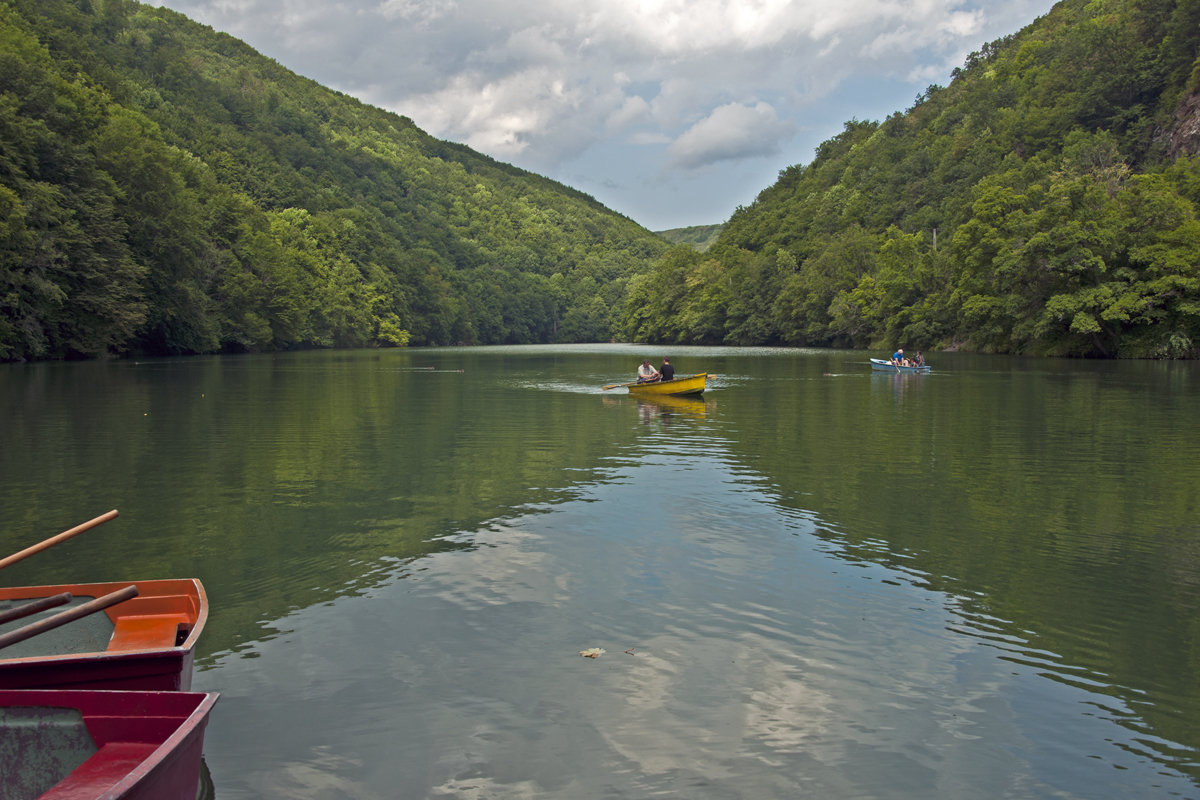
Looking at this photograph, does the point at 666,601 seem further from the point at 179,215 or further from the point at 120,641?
the point at 179,215

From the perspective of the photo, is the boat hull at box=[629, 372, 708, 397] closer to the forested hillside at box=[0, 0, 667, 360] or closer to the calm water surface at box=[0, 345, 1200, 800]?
the calm water surface at box=[0, 345, 1200, 800]

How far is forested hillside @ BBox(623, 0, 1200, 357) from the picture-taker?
2336 inches

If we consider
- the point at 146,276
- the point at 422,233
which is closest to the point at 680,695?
the point at 146,276

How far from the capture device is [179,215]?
71.1 meters

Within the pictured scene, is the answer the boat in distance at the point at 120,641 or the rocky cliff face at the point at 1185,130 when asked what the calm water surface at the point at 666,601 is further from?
the rocky cliff face at the point at 1185,130

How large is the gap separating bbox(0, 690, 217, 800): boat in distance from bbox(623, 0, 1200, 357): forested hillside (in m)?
63.9

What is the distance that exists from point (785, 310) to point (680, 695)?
12076 centimetres

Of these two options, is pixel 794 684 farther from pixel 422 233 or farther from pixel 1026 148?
pixel 422 233

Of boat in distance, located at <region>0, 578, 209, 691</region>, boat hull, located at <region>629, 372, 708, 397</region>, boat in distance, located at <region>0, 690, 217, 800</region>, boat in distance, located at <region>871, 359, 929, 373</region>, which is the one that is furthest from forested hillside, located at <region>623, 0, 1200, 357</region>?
boat in distance, located at <region>0, 690, 217, 800</region>

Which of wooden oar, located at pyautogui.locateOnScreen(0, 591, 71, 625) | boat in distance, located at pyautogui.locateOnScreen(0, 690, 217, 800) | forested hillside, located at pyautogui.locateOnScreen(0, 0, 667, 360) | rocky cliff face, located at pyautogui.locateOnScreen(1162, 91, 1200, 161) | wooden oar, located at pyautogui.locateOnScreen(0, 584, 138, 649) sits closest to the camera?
boat in distance, located at pyautogui.locateOnScreen(0, 690, 217, 800)

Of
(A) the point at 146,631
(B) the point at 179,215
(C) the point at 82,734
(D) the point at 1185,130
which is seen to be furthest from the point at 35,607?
(D) the point at 1185,130

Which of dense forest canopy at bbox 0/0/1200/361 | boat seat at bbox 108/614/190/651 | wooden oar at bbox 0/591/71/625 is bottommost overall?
boat seat at bbox 108/614/190/651

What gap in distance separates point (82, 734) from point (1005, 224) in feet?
246

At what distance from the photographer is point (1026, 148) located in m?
106
